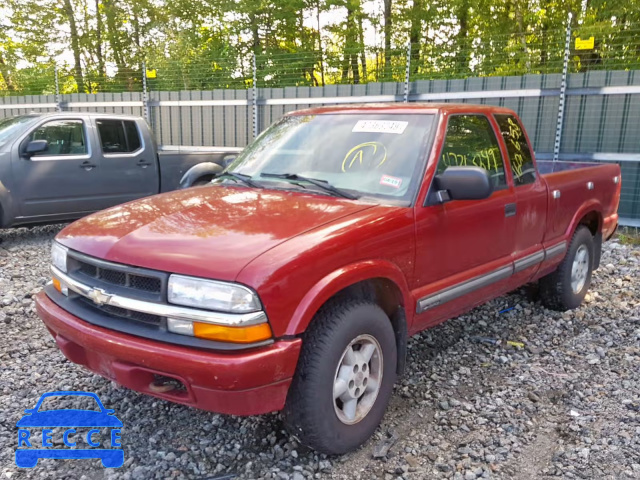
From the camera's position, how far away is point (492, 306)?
5395 mm

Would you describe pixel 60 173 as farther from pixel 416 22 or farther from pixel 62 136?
pixel 416 22

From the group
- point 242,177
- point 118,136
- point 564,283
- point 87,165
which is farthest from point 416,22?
point 242,177

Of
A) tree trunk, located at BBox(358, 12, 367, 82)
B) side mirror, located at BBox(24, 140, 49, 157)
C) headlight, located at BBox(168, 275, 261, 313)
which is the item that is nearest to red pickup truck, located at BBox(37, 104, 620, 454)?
headlight, located at BBox(168, 275, 261, 313)

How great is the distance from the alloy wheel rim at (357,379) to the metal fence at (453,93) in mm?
7253

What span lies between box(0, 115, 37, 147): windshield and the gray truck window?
22 centimetres

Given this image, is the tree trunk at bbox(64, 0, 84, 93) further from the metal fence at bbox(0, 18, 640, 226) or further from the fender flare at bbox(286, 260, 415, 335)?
the fender flare at bbox(286, 260, 415, 335)

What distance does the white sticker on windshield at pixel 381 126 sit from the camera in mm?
3592

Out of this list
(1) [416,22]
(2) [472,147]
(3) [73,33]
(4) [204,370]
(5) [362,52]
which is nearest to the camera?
(4) [204,370]

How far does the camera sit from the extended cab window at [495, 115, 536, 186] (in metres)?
4.30

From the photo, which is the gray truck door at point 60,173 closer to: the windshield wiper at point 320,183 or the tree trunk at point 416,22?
the windshield wiper at point 320,183

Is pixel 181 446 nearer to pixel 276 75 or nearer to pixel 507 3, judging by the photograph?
pixel 276 75

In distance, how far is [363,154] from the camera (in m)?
3.51

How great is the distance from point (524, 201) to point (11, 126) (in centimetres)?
684

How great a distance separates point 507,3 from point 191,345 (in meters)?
16.8
